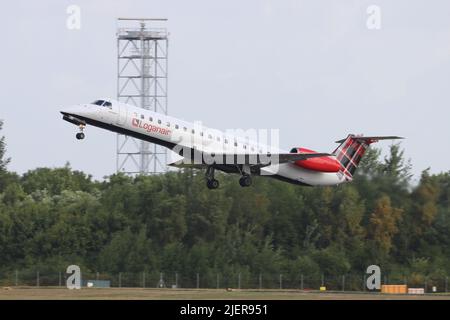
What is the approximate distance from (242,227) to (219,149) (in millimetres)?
17859

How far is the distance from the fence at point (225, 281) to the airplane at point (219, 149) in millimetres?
5772

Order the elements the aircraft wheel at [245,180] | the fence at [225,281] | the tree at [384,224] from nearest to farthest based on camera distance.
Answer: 1. the aircraft wheel at [245,180]
2. the fence at [225,281]
3. the tree at [384,224]

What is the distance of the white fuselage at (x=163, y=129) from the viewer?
137ft

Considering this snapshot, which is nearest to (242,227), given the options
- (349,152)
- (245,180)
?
(349,152)

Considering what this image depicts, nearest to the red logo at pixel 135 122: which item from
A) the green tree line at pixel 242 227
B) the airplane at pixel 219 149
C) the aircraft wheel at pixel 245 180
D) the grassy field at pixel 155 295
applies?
the airplane at pixel 219 149

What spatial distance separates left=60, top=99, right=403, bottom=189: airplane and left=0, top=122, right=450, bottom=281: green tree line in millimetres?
3784

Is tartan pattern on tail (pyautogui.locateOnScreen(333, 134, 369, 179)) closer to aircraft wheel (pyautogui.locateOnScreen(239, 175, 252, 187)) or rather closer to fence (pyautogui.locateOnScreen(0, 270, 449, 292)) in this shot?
aircraft wheel (pyautogui.locateOnScreen(239, 175, 252, 187))

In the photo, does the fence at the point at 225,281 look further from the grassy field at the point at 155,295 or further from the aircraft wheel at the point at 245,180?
the aircraft wheel at the point at 245,180

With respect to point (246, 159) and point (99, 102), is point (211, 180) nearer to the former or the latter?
point (246, 159)

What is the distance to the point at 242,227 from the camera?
201ft
